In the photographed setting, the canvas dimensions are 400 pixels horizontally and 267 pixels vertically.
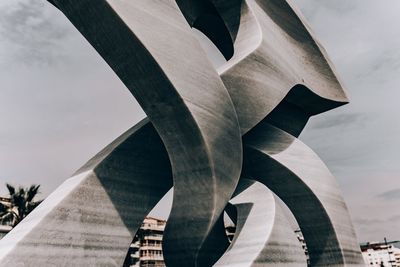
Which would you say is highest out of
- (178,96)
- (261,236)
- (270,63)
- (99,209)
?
(270,63)

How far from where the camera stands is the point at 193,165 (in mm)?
14281

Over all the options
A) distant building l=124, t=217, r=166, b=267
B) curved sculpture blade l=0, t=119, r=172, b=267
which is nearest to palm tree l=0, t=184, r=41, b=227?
curved sculpture blade l=0, t=119, r=172, b=267

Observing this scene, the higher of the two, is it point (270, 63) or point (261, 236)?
point (270, 63)

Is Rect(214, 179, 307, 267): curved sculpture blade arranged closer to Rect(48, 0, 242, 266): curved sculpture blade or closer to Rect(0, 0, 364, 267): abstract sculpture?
Rect(0, 0, 364, 267): abstract sculpture

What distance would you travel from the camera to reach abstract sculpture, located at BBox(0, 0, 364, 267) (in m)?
13.1

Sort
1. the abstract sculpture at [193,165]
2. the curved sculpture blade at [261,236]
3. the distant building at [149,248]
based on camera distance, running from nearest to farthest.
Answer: the abstract sculpture at [193,165]
the curved sculpture blade at [261,236]
the distant building at [149,248]

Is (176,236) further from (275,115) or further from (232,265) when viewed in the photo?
(275,115)

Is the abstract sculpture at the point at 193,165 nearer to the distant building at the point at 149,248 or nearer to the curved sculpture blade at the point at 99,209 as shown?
the curved sculpture blade at the point at 99,209

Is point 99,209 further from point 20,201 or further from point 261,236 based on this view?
point 20,201

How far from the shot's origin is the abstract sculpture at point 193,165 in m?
13.1

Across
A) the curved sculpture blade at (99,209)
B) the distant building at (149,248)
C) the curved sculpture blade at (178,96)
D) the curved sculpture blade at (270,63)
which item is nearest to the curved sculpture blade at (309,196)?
the curved sculpture blade at (270,63)

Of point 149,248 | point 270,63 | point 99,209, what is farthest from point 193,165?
point 149,248

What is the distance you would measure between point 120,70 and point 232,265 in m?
7.18

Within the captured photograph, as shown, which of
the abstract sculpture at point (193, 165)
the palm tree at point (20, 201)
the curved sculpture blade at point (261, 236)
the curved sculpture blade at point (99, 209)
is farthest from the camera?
the palm tree at point (20, 201)
